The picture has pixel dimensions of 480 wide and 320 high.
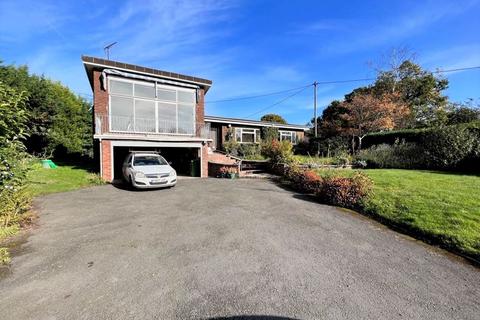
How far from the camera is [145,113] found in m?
13.8

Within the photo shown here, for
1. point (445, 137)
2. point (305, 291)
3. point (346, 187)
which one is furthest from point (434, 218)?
point (445, 137)

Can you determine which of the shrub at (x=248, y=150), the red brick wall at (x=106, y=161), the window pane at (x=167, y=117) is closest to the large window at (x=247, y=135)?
the shrub at (x=248, y=150)

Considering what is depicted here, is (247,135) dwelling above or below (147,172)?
above

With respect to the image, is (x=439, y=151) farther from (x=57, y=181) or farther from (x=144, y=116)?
(x=57, y=181)

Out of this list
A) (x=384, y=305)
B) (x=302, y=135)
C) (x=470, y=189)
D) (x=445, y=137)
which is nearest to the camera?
(x=384, y=305)

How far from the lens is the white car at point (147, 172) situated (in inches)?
385

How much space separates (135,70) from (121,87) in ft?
3.81

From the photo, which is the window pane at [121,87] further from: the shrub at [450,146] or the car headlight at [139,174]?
the shrub at [450,146]

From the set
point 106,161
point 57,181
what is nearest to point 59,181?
point 57,181

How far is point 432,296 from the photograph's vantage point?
3.09 m

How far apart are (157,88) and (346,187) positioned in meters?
11.3

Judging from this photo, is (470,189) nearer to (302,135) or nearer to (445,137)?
(445,137)

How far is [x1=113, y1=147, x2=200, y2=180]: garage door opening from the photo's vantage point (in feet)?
48.7

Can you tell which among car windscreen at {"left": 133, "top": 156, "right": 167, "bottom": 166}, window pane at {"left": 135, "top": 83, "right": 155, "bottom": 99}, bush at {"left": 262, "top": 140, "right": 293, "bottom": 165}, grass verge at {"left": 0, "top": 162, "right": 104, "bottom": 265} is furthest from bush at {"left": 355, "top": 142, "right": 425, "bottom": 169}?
grass verge at {"left": 0, "top": 162, "right": 104, "bottom": 265}
